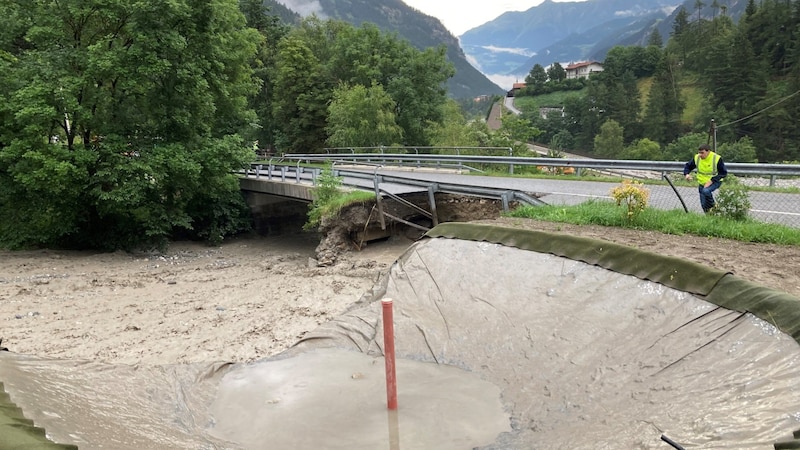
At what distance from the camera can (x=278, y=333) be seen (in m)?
10.4

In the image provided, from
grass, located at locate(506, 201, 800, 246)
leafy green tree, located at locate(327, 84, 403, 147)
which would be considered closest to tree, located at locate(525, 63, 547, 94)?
leafy green tree, located at locate(327, 84, 403, 147)

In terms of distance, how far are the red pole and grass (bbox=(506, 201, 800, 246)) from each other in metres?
6.24

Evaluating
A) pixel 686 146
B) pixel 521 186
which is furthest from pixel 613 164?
pixel 686 146

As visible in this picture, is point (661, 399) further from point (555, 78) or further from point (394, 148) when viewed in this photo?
point (555, 78)

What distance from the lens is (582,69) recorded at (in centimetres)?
16800

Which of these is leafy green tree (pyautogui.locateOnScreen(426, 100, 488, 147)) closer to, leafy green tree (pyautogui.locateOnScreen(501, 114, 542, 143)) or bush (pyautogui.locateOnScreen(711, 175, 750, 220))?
leafy green tree (pyautogui.locateOnScreen(501, 114, 542, 143))

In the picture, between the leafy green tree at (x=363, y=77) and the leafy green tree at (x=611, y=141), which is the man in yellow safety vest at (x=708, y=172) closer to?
the leafy green tree at (x=363, y=77)

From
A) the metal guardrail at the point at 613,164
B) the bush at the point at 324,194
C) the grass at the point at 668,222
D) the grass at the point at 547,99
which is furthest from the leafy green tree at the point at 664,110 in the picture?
the grass at the point at 668,222

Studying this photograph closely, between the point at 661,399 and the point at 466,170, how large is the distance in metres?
21.2

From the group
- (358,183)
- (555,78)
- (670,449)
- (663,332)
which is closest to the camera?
(670,449)

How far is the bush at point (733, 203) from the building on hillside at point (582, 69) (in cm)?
16694

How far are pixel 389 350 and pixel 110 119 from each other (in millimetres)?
18344

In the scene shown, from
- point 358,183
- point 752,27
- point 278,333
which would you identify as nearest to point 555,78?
point 752,27

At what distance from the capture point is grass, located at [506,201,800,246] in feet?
28.3
